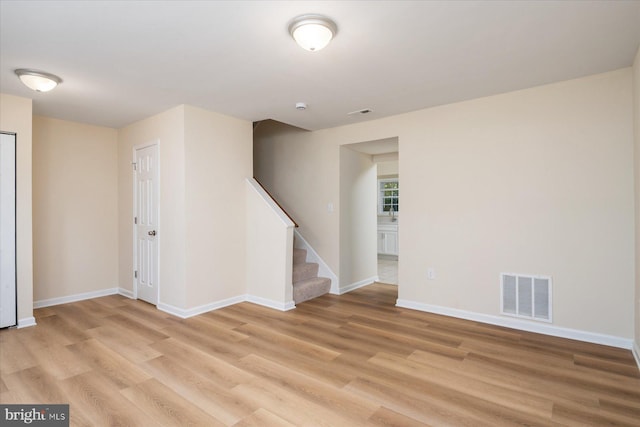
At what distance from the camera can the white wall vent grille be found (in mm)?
3229

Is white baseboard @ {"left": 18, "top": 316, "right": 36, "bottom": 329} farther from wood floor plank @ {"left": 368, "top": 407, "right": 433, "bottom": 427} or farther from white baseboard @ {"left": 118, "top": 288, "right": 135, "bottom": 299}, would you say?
wood floor plank @ {"left": 368, "top": 407, "right": 433, "bottom": 427}

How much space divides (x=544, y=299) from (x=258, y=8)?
342cm

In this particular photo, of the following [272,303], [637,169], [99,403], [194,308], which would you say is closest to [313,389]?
[99,403]

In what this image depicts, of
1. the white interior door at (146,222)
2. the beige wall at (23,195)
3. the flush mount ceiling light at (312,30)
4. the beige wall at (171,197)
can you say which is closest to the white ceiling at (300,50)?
the flush mount ceiling light at (312,30)

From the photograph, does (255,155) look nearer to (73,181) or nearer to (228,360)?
(73,181)

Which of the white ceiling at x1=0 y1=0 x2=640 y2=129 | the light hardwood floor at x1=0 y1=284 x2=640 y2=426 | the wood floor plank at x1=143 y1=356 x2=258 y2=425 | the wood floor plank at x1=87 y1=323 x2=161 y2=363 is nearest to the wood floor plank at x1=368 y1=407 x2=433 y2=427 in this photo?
the light hardwood floor at x1=0 y1=284 x2=640 y2=426

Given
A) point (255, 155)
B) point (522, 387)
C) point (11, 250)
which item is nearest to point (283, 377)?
point (522, 387)

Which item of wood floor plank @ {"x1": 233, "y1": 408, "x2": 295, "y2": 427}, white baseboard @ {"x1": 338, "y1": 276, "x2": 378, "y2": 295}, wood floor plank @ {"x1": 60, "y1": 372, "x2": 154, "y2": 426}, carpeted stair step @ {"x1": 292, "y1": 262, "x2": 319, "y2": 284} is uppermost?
carpeted stair step @ {"x1": 292, "y1": 262, "x2": 319, "y2": 284}

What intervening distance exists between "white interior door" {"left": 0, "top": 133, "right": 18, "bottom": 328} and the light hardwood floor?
0.28m

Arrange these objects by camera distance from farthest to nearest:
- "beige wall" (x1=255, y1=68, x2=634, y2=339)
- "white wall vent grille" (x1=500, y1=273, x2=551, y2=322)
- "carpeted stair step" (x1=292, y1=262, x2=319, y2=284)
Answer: "carpeted stair step" (x1=292, y1=262, x2=319, y2=284), "white wall vent grille" (x1=500, y1=273, x2=551, y2=322), "beige wall" (x1=255, y1=68, x2=634, y2=339)

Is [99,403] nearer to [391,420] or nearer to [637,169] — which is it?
[391,420]

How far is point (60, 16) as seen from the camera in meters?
2.01

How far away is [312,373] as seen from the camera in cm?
246

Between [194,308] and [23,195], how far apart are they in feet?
6.70
